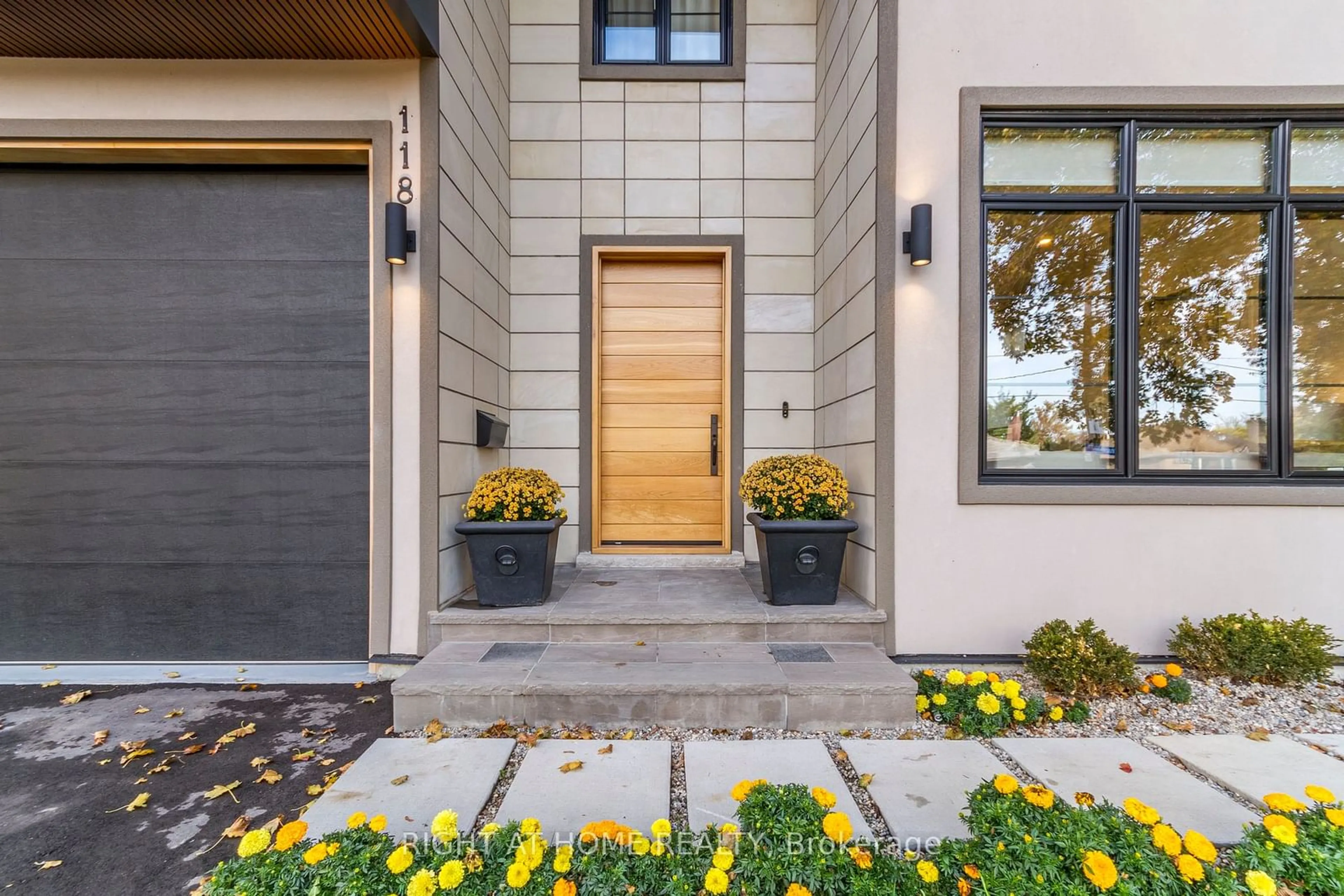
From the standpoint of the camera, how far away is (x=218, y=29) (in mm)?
2240

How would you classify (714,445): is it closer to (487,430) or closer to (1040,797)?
(487,430)

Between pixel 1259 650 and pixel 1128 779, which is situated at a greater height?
pixel 1259 650

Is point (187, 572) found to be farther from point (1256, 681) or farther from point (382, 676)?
point (1256, 681)

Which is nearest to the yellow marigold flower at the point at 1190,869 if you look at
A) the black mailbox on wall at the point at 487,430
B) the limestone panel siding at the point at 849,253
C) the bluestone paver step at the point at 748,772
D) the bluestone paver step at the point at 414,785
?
the bluestone paver step at the point at 748,772

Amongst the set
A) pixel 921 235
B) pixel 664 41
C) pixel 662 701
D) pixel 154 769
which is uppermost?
pixel 664 41

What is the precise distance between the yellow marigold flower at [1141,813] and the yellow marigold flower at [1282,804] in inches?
13.3

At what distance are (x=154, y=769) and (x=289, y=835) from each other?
1.07 m

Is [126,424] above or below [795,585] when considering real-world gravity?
above

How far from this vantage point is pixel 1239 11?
93.7 inches

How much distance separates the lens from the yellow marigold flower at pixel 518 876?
1121mm

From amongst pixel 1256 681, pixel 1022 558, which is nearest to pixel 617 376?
pixel 1022 558

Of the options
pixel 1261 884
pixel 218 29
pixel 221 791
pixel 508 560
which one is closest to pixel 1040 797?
pixel 1261 884

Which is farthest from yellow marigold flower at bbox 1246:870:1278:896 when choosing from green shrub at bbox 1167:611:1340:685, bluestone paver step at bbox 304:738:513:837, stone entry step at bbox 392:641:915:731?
bluestone paver step at bbox 304:738:513:837

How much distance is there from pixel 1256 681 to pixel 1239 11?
9.86 feet
